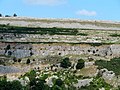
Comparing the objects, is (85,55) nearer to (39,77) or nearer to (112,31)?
(39,77)

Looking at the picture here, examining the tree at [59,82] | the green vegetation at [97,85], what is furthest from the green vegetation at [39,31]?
the tree at [59,82]

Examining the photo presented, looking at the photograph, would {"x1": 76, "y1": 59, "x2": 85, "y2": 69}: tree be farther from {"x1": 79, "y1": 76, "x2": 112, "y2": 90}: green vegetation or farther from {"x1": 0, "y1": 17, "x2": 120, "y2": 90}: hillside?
{"x1": 79, "y1": 76, "x2": 112, "y2": 90}: green vegetation

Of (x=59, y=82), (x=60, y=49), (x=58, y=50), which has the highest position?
(x=60, y=49)

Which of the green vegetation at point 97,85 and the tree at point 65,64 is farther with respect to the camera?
the tree at point 65,64

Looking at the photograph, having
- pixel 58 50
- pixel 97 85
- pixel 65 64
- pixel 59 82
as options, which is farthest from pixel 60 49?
pixel 97 85

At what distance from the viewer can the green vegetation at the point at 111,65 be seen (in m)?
108

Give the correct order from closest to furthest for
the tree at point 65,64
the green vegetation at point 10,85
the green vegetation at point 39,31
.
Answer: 1. the green vegetation at point 10,85
2. the tree at point 65,64
3. the green vegetation at point 39,31

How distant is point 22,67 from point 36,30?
163 feet

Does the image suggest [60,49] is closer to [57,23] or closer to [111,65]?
[111,65]

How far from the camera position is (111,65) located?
11162 cm

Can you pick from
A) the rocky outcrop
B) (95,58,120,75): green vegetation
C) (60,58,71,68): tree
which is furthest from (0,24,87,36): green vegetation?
(95,58,120,75): green vegetation

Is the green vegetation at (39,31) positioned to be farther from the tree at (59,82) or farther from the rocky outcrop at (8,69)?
the tree at (59,82)

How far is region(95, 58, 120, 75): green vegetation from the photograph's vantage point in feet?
355

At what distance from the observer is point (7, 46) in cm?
13700
